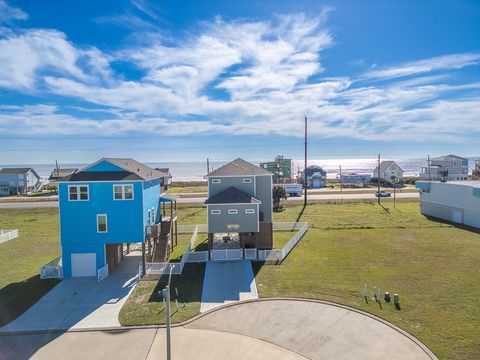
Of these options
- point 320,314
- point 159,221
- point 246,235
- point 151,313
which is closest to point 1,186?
point 159,221

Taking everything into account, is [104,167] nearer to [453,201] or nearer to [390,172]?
[453,201]

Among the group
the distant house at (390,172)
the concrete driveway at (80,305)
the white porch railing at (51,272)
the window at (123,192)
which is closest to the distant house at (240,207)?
the window at (123,192)

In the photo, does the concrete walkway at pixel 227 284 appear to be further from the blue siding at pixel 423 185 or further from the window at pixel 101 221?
the blue siding at pixel 423 185

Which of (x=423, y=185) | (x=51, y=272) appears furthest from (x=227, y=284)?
(x=423, y=185)

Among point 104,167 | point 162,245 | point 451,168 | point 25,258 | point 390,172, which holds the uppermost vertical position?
point 104,167

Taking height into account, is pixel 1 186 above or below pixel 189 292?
above

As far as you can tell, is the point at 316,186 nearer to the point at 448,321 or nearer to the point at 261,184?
the point at 261,184
